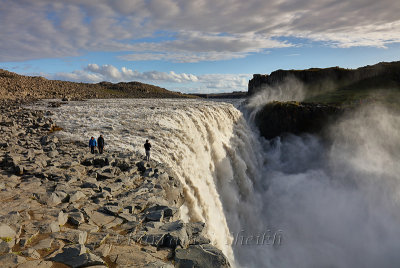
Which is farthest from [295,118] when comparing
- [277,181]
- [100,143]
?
[100,143]

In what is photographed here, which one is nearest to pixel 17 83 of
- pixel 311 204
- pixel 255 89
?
pixel 311 204

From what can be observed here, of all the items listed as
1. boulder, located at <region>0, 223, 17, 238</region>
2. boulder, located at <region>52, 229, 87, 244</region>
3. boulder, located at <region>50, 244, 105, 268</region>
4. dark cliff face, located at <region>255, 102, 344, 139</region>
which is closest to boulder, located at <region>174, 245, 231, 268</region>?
boulder, located at <region>50, 244, 105, 268</region>

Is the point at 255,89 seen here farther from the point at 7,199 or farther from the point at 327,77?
the point at 7,199

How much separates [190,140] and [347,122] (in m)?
36.3

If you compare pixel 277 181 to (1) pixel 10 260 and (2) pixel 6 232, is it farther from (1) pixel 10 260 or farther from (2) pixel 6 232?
(1) pixel 10 260

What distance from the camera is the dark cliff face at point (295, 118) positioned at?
48706mm

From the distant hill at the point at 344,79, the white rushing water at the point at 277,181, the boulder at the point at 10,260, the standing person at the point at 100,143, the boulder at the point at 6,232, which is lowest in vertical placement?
the white rushing water at the point at 277,181

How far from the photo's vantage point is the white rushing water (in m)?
19.7

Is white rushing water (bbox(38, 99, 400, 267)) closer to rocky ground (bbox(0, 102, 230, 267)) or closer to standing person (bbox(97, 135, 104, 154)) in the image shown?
standing person (bbox(97, 135, 104, 154))

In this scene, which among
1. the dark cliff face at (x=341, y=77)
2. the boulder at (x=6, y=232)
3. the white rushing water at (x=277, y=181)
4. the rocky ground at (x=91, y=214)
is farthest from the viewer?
the dark cliff face at (x=341, y=77)

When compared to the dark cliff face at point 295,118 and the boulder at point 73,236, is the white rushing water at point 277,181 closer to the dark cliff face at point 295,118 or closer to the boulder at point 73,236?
the dark cliff face at point 295,118

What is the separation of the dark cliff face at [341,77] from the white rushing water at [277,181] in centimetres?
3466

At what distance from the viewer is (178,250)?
6875 mm

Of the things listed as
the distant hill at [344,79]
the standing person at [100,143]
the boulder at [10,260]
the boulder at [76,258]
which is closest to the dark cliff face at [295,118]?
the distant hill at [344,79]
